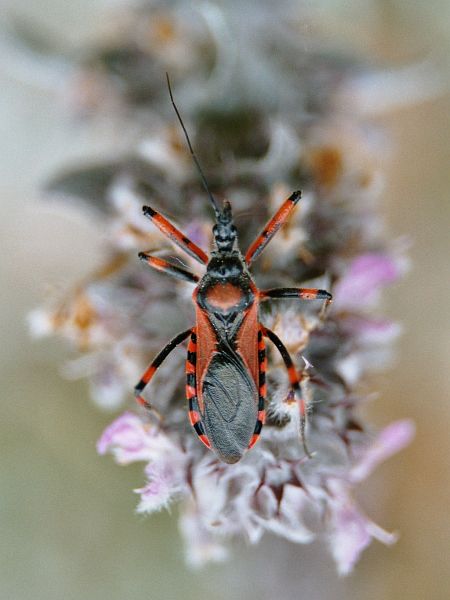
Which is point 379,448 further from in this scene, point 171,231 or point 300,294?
point 171,231

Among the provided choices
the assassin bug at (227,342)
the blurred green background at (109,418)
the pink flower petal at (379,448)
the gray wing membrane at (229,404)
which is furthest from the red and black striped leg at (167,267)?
the blurred green background at (109,418)

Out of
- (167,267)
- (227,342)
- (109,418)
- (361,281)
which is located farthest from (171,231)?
(109,418)

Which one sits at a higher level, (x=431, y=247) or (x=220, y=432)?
(x=431, y=247)

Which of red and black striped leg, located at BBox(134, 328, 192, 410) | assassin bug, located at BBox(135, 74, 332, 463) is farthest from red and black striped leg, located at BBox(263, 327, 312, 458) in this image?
red and black striped leg, located at BBox(134, 328, 192, 410)

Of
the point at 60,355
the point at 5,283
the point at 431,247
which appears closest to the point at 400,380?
the point at 431,247

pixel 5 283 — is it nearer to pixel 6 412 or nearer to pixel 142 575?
pixel 6 412

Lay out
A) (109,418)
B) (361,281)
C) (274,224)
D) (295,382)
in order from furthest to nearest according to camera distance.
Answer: (109,418) < (361,281) < (274,224) < (295,382)
